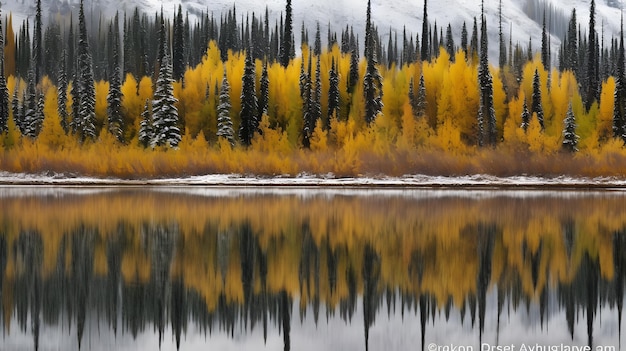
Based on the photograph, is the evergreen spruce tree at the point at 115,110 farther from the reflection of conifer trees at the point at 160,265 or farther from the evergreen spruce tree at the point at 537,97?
the reflection of conifer trees at the point at 160,265

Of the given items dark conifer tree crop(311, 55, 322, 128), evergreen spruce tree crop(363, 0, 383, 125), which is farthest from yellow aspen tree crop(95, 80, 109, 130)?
evergreen spruce tree crop(363, 0, 383, 125)

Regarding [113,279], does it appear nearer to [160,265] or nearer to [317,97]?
[160,265]

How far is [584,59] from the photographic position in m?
88.4

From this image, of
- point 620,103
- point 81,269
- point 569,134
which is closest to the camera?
point 81,269

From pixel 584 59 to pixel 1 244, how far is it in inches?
3384

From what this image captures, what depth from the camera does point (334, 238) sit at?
1415 cm

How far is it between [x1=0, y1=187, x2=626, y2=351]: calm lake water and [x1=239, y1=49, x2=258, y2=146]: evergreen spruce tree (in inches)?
1241

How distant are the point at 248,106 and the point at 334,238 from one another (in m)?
36.4

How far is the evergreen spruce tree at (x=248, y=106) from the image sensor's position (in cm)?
4969

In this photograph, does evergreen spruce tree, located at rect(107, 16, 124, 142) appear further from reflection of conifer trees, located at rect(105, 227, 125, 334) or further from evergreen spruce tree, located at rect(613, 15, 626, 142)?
reflection of conifer trees, located at rect(105, 227, 125, 334)

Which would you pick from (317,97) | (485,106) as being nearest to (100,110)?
(317,97)

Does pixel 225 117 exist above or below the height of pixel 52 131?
above

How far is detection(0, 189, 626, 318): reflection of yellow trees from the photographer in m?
9.84

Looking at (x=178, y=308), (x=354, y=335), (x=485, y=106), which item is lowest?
(x=354, y=335)
